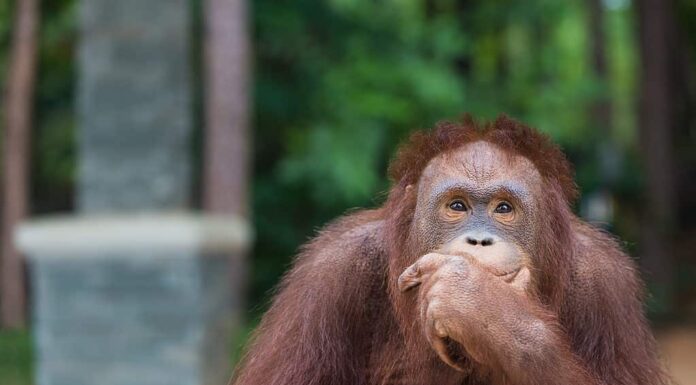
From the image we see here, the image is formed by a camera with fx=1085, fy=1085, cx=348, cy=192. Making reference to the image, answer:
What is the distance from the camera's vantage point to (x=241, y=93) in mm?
10781

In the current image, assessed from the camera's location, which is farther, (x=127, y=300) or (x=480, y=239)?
(x=127, y=300)

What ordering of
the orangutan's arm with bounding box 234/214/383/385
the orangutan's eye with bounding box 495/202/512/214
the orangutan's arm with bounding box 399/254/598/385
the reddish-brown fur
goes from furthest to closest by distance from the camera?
the orangutan's arm with bounding box 234/214/383/385 → the reddish-brown fur → the orangutan's eye with bounding box 495/202/512/214 → the orangutan's arm with bounding box 399/254/598/385

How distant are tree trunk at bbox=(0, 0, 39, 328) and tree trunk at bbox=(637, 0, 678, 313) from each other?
8517 mm

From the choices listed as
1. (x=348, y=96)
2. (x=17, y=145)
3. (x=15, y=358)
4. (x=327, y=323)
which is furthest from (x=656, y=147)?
(x=327, y=323)

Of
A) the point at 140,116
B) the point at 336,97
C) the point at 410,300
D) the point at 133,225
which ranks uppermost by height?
the point at 336,97

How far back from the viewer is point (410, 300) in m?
3.76

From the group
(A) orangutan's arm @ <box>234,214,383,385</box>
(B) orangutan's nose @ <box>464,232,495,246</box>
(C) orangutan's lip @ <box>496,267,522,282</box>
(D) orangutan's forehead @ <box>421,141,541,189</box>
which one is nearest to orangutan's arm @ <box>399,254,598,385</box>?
(C) orangutan's lip @ <box>496,267,522,282</box>

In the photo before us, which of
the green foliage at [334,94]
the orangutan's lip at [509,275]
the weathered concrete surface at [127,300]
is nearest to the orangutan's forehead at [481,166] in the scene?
the orangutan's lip at [509,275]

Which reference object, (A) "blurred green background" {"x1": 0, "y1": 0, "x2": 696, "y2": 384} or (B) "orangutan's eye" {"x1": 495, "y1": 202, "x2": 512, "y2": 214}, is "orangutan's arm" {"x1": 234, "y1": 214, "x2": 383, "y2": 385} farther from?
(A) "blurred green background" {"x1": 0, "y1": 0, "x2": 696, "y2": 384}

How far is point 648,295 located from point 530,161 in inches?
47.9

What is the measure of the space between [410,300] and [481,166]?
52cm

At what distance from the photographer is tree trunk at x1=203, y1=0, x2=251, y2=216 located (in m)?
10.6

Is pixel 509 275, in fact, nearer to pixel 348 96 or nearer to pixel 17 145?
pixel 348 96

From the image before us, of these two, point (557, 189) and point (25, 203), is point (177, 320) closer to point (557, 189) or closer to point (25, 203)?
point (557, 189)
